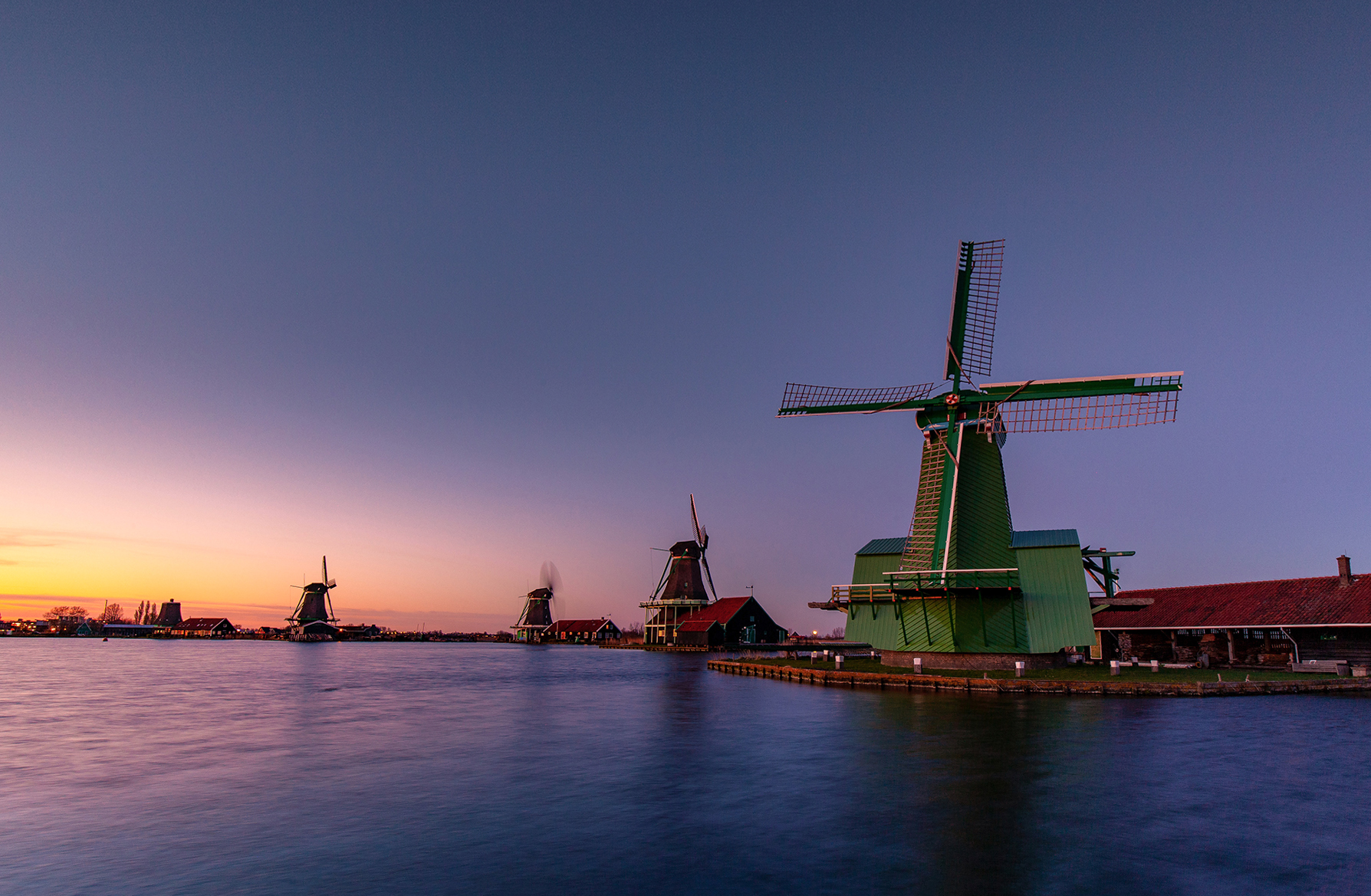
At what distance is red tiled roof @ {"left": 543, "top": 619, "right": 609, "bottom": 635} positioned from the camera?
12591cm

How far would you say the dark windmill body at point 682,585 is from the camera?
293 feet

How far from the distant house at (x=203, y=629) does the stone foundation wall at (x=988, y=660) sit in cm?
17661

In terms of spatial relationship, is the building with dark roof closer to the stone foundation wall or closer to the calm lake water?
the stone foundation wall

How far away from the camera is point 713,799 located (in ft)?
46.5

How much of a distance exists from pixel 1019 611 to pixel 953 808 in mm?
22028

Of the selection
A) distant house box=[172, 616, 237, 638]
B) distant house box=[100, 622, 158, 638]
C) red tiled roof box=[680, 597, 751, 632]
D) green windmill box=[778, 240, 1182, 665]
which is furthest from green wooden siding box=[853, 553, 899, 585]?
distant house box=[100, 622, 158, 638]

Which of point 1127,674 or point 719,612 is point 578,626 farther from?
point 1127,674

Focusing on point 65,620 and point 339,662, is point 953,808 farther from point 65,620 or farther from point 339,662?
point 65,620

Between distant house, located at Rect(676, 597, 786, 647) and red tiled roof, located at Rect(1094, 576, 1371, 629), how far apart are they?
44.9 m

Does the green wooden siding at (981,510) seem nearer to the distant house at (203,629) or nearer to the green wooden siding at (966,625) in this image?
the green wooden siding at (966,625)

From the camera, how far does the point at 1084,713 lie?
2333 cm

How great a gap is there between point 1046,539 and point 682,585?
59.5 metres

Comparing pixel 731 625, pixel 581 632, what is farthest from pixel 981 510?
pixel 581 632

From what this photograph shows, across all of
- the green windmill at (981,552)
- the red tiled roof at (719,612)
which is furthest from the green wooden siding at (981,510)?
the red tiled roof at (719,612)
